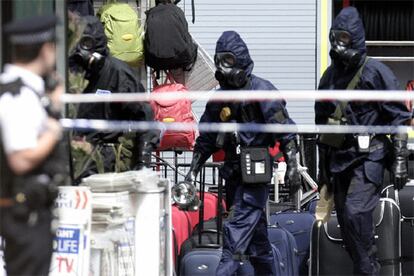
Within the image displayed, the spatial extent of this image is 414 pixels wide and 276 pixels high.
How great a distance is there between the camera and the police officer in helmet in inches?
178

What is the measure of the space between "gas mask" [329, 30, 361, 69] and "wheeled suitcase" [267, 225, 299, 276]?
1.61 metres

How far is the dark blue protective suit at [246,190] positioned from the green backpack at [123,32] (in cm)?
150

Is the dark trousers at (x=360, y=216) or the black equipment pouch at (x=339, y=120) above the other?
the black equipment pouch at (x=339, y=120)

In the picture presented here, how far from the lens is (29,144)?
4.50m

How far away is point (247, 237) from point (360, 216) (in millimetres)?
809

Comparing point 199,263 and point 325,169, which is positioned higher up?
point 325,169

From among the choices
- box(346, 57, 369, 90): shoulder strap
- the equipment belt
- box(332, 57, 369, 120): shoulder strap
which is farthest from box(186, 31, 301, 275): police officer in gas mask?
the equipment belt

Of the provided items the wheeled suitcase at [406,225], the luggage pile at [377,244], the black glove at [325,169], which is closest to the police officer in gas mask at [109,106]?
the black glove at [325,169]

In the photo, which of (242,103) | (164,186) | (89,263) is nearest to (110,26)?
(242,103)

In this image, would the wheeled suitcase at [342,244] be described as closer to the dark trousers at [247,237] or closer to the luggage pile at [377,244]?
the luggage pile at [377,244]

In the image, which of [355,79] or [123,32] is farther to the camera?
[123,32]

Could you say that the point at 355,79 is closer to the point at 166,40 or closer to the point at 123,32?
the point at 166,40

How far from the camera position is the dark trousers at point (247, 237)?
8016mm

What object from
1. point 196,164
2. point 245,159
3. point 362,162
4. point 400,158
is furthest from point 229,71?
point 400,158
